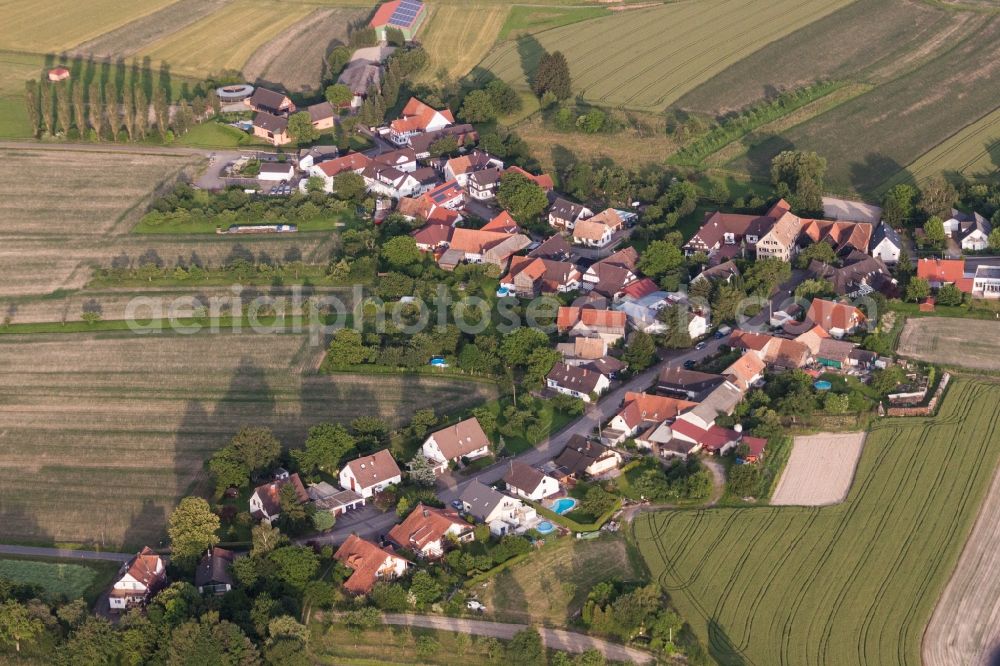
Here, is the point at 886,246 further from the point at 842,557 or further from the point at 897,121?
the point at 842,557

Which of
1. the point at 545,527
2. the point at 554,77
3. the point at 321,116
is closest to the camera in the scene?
the point at 545,527

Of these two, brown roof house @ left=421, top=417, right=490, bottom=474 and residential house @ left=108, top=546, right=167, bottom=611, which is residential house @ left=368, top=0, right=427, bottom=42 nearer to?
brown roof house @ left=421, top=417, right=490, bottom=474

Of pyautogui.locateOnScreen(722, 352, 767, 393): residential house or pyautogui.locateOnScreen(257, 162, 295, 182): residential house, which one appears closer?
pyautogui.locateOnScreen(722, 352, 767, 393): residential house

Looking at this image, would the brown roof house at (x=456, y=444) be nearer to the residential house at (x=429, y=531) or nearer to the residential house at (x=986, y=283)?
the residential house at (x=429, y=531)

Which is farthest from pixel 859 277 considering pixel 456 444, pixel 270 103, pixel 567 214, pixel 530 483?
pixel 270 103

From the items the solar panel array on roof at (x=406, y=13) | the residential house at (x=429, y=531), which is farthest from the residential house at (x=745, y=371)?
the solar panel array on roof at (x=406, y=13)

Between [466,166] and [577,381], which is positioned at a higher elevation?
[466,166]

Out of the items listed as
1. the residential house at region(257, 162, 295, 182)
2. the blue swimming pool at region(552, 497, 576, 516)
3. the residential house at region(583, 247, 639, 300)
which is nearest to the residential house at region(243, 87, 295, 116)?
the residential house at region(257, 162, 295, 182)
